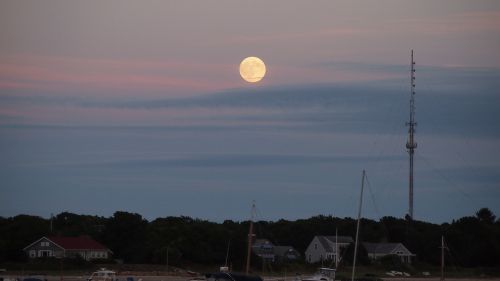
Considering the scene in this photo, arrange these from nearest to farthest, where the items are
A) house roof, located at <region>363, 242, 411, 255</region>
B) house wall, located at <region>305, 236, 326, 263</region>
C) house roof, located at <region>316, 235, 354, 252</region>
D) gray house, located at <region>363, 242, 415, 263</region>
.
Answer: gray house, located at <region>363, 242, 415, 263</region> < house roof, located at <region>363, 242, 411, 255</region> < house roof, located at <region>316, 235, 354, 252</region> < house wall, located at <region>305, 236, 326, 263</region>

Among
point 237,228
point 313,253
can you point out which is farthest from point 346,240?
point 237,228

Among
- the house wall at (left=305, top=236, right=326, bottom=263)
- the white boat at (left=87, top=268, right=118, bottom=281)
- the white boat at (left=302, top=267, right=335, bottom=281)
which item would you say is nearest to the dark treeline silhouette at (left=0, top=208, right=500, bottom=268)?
the house wall at (left=305, top=236, right=326, bottom=263)

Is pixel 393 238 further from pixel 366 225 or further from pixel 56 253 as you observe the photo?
pixel 56 253

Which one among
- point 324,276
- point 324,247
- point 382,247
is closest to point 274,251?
point 324,247

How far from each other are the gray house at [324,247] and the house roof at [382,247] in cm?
233

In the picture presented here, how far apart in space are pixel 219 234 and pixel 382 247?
2462 centimetres

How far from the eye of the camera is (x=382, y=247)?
13025 cm

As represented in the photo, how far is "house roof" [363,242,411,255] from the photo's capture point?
5074 inches

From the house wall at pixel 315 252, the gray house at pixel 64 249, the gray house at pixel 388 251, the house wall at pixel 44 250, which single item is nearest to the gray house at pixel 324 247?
the house wall at pixel 315 252

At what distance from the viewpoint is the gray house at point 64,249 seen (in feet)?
372

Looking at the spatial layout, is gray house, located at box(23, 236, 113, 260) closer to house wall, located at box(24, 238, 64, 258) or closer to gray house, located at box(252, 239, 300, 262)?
house wall, located at box(24, 238, 64, 258)

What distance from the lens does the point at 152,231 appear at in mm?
118375

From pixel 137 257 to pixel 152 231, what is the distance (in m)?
5.03

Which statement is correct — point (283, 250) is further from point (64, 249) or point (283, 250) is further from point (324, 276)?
Result: point (324, 276)
